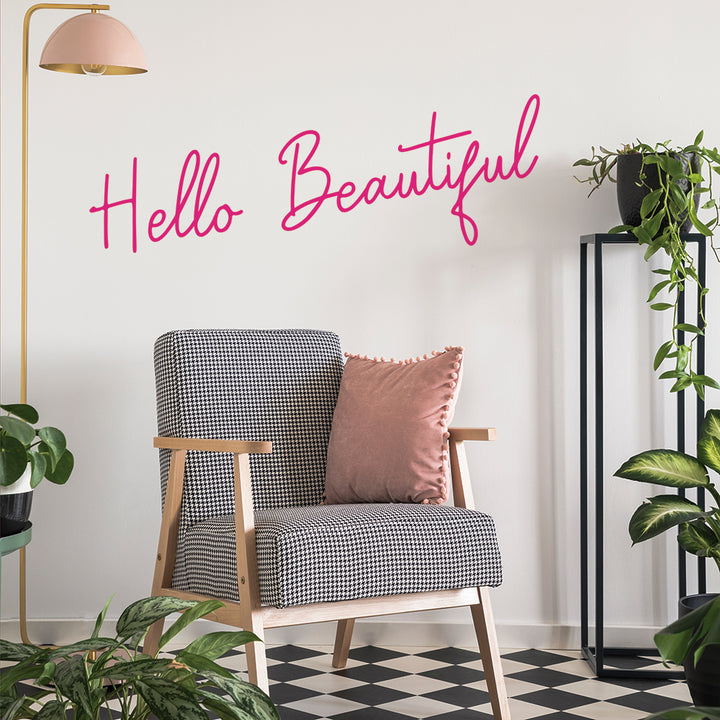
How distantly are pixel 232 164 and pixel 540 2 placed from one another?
1058 mm

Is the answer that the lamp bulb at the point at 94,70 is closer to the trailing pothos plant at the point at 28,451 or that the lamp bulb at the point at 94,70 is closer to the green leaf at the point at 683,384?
the trailing pothos plant at the point at 28,451

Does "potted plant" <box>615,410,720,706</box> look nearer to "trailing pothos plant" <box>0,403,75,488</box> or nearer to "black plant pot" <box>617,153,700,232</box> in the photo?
"black plant pot" <box>617,153,700,232</box>

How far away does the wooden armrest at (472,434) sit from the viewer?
2.43m

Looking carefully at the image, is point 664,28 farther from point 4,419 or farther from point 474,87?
point 4,419

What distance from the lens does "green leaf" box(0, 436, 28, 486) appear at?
4.99 feet

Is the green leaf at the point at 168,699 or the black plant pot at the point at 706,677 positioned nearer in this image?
the green leaf at the point at 168,699

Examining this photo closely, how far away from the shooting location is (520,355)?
3.06 meters

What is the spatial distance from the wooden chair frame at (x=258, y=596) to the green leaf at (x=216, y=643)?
58 cm

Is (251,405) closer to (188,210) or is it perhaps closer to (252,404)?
(252,404)

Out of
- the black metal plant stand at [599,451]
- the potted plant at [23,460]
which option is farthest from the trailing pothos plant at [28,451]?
the black metal plant stand at [599,451]

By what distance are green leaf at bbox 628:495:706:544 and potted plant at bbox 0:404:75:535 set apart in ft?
4.49

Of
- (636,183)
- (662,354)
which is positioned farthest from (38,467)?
(636,183)

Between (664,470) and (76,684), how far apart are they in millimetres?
1649

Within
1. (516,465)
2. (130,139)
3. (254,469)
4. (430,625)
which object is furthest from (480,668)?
(130,139)
